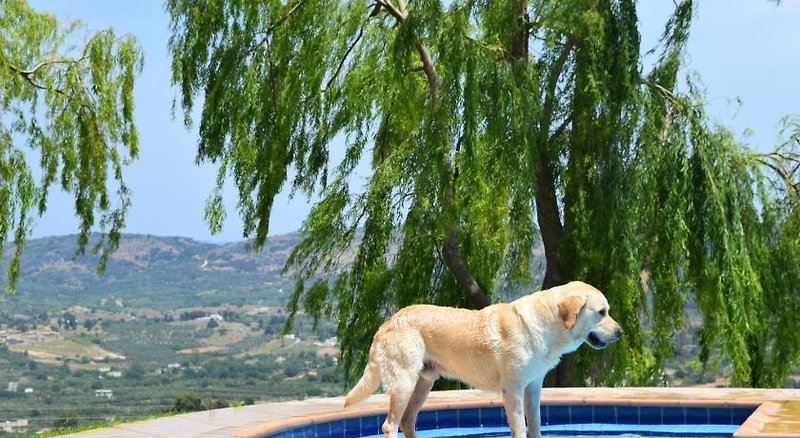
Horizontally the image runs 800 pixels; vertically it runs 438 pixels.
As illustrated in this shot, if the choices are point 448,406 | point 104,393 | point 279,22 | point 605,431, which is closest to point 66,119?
point 279,22

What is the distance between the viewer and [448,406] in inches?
318

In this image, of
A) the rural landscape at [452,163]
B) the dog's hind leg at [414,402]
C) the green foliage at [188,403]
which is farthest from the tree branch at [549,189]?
the dog's hind leg at [414,402]

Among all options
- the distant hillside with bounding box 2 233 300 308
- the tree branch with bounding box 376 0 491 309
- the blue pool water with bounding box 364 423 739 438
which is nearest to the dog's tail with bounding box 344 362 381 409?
the blue pool water with bounding box 364 423 739 438

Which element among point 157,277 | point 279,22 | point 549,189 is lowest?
point 549,189

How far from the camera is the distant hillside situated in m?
85.5

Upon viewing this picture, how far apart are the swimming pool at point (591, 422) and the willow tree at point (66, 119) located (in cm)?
682

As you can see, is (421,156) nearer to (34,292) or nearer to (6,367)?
(6,367)

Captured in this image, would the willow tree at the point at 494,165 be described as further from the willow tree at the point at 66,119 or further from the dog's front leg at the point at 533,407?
the dog's front leg at the point at 533,407

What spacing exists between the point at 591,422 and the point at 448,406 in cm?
117

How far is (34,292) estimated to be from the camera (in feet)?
288

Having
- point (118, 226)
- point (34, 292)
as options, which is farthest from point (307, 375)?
point (34, 292)

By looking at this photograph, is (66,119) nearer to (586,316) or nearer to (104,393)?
(586,316)

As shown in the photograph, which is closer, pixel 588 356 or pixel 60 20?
pixel 588 356

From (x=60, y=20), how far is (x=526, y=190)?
6.67 metres
